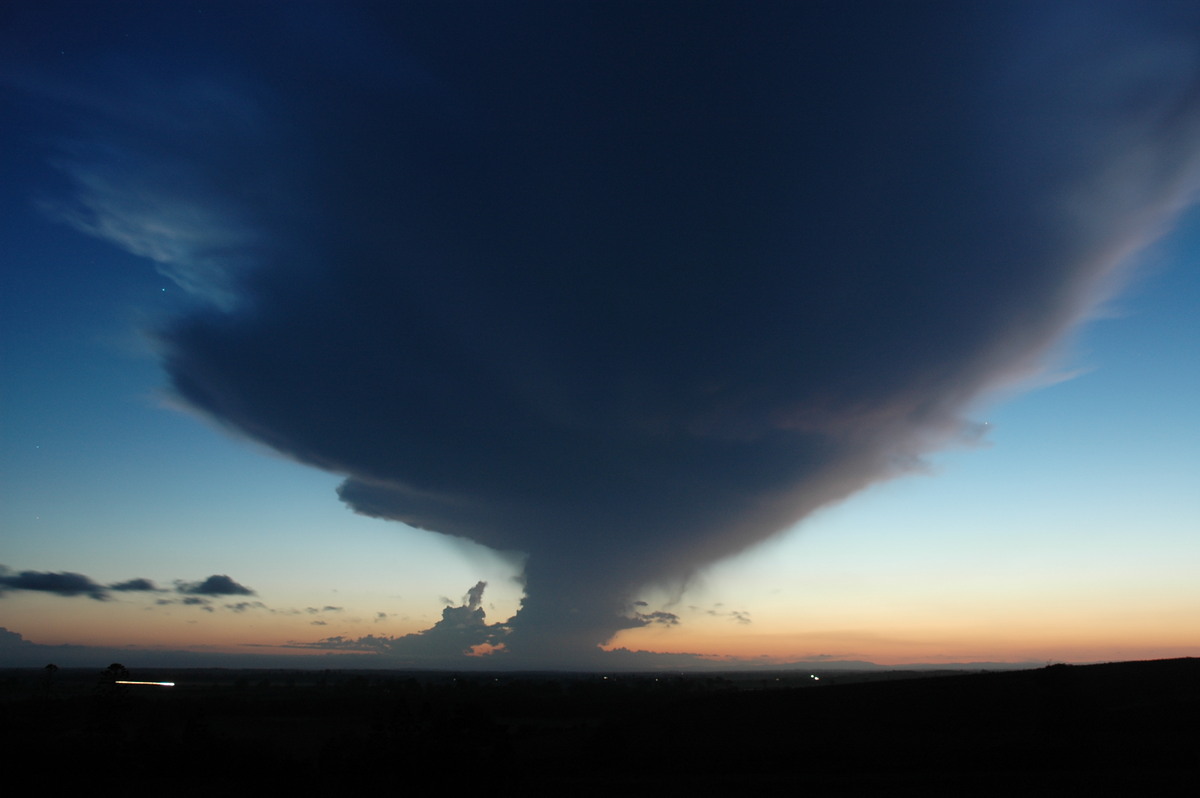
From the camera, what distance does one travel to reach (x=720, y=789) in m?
45.1

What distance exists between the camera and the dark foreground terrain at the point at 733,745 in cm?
3139

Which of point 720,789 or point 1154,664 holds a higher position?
point 1154,664

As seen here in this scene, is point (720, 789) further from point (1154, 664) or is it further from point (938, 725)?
point (1154, 664)

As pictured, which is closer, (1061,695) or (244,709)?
(1061,695)

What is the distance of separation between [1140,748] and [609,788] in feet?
128

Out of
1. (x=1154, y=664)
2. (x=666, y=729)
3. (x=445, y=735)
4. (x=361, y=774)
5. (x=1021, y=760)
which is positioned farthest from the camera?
(x=1154, y=664)

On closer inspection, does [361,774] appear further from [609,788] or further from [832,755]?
[832,755]

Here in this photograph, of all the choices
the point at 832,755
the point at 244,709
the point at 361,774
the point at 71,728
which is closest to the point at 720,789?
the point at 832,755

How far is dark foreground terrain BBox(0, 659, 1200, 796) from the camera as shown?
31.4m

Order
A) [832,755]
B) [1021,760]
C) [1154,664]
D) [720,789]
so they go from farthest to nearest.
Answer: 1. [1154,664]
2. [832,755]
3. [1021,760]
4. [720,789]

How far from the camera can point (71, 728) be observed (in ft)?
254

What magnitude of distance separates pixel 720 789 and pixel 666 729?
32.3 metres

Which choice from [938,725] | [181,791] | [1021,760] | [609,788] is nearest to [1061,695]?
[938,725]

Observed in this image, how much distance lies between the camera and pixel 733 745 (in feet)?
208
